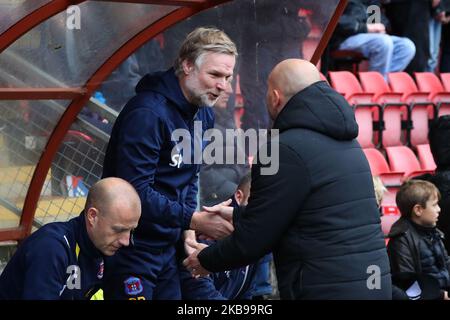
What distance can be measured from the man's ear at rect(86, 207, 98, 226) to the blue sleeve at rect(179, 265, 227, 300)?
98 centimetres

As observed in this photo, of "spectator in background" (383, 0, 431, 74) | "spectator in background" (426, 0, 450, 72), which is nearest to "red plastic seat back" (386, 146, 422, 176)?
"spectator in background" (383, 0, 431, 74)

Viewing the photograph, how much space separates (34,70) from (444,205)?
339 centimetres

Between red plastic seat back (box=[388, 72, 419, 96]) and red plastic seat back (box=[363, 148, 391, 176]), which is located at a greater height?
red plastic seat back (box=[388, 72, 419, 96])

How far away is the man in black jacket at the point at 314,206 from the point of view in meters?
4.03

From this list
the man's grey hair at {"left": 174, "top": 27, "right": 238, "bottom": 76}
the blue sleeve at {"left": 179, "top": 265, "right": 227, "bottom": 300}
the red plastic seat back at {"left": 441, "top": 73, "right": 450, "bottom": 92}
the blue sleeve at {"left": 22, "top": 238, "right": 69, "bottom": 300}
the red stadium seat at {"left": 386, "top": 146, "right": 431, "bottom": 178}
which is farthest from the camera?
the red plastic seat back at {"left": 441, "top": 73, "right": 450, "bottom": 92}

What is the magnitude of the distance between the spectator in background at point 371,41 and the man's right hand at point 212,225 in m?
6.80

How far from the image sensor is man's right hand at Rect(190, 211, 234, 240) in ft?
15.6

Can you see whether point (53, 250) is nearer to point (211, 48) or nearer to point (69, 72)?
point (211, 48)

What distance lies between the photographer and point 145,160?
15.0 ft

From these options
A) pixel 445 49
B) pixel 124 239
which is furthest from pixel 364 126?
pixel 124 239

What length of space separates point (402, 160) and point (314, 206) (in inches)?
255

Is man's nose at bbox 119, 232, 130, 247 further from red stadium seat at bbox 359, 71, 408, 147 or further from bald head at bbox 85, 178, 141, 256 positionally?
red stadium seat at bbox 359, 71, 408, 147

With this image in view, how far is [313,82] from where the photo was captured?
4.17 metres

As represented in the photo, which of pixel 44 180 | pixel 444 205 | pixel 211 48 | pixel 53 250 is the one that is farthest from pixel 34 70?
pixel 444 205
